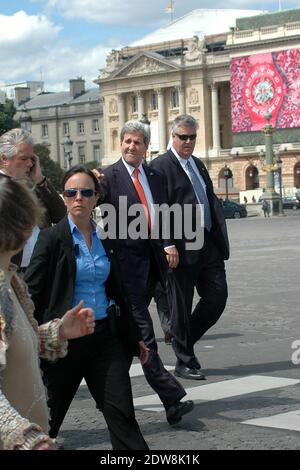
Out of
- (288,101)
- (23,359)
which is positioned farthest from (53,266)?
(288,101)

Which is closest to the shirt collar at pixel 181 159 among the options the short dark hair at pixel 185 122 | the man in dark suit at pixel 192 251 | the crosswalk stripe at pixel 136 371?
the man in dark suit at pixel 192 251

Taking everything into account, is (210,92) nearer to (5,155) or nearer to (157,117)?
(157,117)

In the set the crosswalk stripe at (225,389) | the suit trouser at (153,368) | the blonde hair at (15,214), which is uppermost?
the blonde hair at (15,214)

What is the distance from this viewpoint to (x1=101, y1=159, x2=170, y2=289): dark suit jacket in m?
6.88

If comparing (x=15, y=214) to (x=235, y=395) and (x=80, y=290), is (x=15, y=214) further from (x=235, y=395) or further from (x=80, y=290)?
(x=235, y=395)

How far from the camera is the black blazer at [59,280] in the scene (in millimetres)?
5141

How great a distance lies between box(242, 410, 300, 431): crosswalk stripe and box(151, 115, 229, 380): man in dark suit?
148cm

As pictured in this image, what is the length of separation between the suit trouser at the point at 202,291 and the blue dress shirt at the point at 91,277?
9.78ft

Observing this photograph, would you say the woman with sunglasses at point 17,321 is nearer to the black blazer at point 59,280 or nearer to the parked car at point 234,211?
the black blazer at point 59,280

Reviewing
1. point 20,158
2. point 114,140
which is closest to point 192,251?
point 20,158

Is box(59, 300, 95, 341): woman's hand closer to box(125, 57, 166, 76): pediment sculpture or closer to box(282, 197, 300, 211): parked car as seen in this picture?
box(282, 197, 300, 211): parked car

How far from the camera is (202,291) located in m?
8.48

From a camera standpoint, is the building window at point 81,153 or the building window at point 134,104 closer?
the building window at point 134,104

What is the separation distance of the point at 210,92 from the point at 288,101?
20696 millimetres
